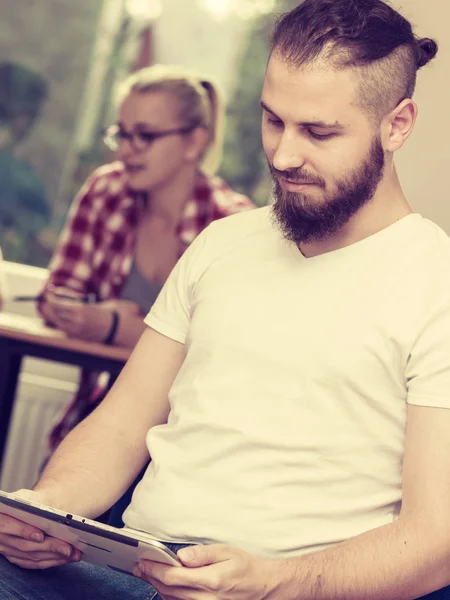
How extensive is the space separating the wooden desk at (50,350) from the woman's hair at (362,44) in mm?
1102

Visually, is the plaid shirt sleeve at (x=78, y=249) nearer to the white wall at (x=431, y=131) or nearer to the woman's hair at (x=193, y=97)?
the woman's hair at (x=193, y=97)

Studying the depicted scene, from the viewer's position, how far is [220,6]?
3.42m

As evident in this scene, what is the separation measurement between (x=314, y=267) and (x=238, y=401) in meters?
0.21

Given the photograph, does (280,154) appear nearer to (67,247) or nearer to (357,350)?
(357,350)

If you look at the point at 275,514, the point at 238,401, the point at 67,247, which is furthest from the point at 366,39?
the point at 67,247

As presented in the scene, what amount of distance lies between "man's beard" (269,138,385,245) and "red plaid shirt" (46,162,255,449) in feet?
4.45

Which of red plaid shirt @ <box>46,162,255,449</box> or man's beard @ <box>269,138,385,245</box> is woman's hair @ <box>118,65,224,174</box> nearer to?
red plaid shirt @ <box>46,162,255,449</box>

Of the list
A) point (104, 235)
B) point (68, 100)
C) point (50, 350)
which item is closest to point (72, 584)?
point (50, 350)

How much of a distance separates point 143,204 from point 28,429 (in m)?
0.95

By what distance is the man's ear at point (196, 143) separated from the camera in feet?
9.16

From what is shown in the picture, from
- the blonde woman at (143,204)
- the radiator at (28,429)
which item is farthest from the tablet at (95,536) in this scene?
the radiator at (28,429)

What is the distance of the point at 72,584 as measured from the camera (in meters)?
1.31

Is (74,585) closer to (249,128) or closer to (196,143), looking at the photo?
(196,143)

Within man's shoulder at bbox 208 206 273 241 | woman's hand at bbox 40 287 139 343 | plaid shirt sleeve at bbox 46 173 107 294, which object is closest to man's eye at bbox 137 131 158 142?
plaid shirt sleeve at bbox 46 173 107 294
